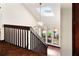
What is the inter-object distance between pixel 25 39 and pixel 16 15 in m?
0.29

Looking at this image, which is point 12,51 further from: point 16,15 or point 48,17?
point 48,17

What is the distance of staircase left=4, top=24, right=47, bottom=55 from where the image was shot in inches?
41.9

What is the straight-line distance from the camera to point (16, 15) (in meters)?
1.06

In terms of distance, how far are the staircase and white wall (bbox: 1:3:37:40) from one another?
0.05 meters

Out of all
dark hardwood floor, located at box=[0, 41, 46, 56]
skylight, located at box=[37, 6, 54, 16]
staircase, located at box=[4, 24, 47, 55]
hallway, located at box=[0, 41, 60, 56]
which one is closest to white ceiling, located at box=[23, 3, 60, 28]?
skylight, located at box=[37, 6, 54, 16]

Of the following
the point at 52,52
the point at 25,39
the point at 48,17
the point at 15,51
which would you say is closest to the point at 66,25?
the point at 48,17

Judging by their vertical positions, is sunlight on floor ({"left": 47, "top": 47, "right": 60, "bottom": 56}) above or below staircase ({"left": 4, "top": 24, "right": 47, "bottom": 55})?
below

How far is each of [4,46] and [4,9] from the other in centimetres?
41

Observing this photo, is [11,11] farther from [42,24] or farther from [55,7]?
[55,7]

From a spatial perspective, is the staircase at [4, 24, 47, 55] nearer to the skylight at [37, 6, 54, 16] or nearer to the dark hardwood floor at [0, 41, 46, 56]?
the dark hardwood floor at [0, 41, 46, 56]

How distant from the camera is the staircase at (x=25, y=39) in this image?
3.49 ft

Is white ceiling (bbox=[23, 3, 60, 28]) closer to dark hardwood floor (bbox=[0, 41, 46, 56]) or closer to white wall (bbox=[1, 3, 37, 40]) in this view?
white wall (bbox=[1, 3, 37, 40])

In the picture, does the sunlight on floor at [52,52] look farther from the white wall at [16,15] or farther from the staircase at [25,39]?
the white wall at [16,15]

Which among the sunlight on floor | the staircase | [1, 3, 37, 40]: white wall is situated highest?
[1, 3, 37, 40]: white wall
